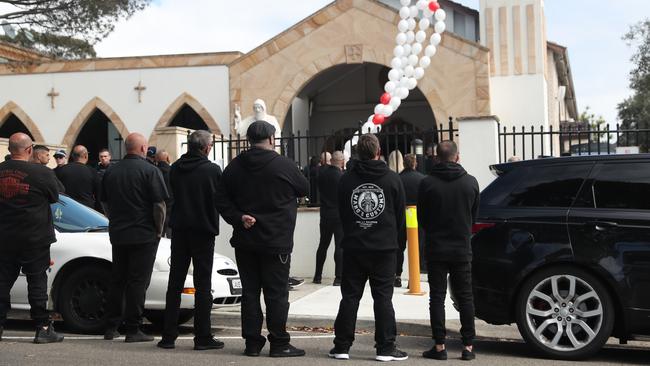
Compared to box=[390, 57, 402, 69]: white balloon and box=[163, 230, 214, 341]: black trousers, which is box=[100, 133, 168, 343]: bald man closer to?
box=[163, 230, 214, 341]: black trousers

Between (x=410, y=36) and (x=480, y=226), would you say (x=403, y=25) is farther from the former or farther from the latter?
(x=480, y=226)

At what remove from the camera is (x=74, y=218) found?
361 inches

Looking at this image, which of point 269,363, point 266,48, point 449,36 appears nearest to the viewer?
point 269,363

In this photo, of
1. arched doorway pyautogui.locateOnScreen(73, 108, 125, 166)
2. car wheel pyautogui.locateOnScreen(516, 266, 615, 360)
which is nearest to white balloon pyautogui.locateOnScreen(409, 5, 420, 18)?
arched doorway pyautogui.locateOnScreen(73, 108, 125, 166)

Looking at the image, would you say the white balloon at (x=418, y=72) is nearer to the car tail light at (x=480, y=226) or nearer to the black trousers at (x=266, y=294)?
the car tail light at (x=480, y=226)

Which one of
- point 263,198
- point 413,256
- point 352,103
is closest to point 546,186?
point 263,198

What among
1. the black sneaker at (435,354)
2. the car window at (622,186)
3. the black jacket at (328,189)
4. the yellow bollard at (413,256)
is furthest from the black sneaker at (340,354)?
the black jacket at (328,189)

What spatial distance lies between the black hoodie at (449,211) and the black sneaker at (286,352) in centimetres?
131

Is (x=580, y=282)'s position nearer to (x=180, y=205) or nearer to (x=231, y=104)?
(x=180, y=205)

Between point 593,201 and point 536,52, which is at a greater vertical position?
point 536,52

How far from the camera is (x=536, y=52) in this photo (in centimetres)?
2584

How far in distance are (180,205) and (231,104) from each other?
62.3 ft

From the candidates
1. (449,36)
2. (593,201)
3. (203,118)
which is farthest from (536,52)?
(593,201)

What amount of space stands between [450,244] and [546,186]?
97 cm
